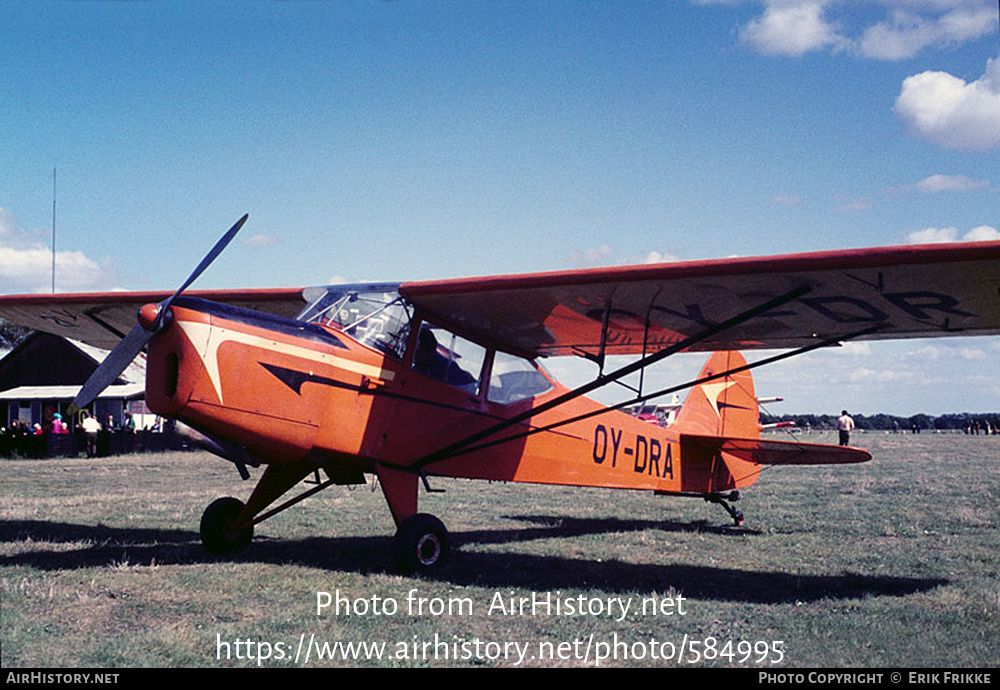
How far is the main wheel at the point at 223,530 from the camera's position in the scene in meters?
7.54

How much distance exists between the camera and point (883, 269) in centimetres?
616

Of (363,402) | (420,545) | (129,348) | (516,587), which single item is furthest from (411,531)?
(129,348)

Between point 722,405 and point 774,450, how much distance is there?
159 centimetres

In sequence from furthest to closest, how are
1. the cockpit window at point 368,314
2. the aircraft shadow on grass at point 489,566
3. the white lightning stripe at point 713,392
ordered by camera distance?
1. the white lightning stripe at point 713,392
2. the cockpit window at point 368,314
3. the aircraft shadow on grass at point 489,566

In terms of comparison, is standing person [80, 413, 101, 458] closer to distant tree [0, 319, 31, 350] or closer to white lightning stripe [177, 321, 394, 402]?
white lightning stripe [177, 321, 394, 402]

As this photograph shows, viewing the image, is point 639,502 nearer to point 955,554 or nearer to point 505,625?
point 955,554

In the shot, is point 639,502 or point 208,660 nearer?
point 208,660

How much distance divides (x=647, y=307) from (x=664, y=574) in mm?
2432

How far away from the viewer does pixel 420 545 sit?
6.89 m

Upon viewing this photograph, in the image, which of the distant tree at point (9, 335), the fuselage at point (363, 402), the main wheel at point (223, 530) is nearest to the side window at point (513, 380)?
the fuselage at point (363, 402)

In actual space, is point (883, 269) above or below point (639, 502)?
above

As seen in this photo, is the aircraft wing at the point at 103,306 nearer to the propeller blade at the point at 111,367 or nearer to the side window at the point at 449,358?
the side window at the point at 449,358

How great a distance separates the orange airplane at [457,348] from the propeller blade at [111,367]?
0.06 feet

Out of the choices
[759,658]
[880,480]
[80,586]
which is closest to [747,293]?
[759,658]
